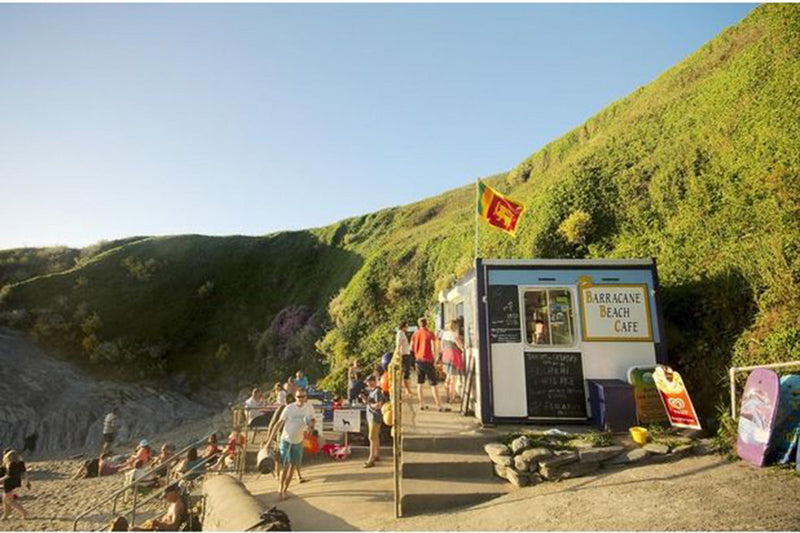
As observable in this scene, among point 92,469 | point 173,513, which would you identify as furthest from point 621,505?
point 92,469

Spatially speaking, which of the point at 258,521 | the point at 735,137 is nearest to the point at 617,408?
the point at 258,521

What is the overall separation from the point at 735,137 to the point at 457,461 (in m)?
12.2

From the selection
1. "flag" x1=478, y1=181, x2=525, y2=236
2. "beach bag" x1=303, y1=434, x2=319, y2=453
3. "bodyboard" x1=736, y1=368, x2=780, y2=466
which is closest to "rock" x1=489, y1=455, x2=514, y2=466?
"bodyboard" x1=736, y1=368, x2=780, y2=466

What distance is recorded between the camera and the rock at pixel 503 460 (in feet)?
23.4

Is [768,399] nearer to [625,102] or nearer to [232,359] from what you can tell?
[625,102]

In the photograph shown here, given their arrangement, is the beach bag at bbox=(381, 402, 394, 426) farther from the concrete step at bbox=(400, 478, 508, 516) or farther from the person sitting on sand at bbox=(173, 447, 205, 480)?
the person sitting on sand at bbox=(173, 447, 205, 480)

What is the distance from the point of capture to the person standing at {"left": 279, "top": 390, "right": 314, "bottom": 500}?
Result: 25.3 feet

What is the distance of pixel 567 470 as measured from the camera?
275 inches

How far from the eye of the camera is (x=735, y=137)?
41.3 ft

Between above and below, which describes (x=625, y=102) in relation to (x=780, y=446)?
above

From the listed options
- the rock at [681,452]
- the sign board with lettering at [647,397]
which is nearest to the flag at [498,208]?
the sign board with lettering at [647,397]

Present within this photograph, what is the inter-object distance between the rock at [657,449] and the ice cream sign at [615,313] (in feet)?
7.89

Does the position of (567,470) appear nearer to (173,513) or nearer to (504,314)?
(504,314)

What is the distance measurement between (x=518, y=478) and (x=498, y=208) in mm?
6948
